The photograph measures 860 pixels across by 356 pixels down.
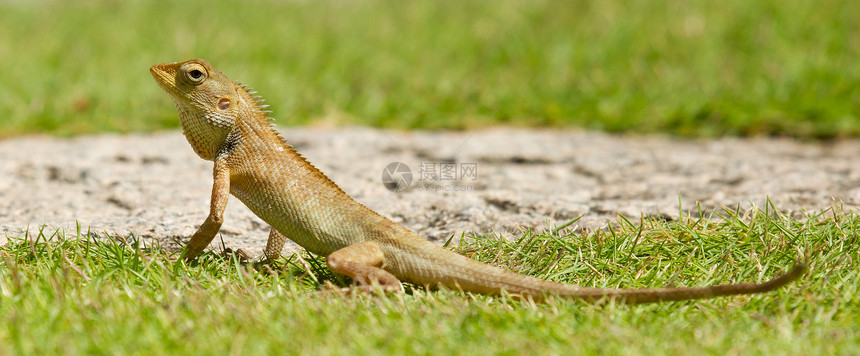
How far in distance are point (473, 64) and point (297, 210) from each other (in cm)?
513

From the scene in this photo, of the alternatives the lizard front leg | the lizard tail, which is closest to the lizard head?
the lizard front leg

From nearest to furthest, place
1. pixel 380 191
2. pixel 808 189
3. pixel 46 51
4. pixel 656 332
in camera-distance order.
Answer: pixel 656 332 < pixel 808 189 < pixel 380 191 < pixel 46 51

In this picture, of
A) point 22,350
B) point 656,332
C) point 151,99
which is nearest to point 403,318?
point 656,332

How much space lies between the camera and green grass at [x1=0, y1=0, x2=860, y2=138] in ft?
23.5

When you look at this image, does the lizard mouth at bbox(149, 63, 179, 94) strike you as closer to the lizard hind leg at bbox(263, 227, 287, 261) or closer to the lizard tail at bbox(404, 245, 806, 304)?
the lizard hind leg at bbox(263, 227, 287, 261)

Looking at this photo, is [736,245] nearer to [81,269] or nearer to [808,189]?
[808,189]

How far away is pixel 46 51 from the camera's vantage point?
8.47 m

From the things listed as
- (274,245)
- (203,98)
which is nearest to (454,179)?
(274,245)

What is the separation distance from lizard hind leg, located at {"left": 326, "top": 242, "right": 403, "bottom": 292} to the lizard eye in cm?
109

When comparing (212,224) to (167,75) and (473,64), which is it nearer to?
(167,75)

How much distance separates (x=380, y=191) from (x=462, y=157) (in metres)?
1.28

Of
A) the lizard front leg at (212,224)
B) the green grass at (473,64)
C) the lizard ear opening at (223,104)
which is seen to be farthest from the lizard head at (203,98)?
the green grass at (473,64)

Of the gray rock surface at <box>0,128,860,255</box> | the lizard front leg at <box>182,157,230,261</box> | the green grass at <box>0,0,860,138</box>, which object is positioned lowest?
the gray rock surface at <box>0,128,860,255</box>

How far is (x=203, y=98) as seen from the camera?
378 centimetres
